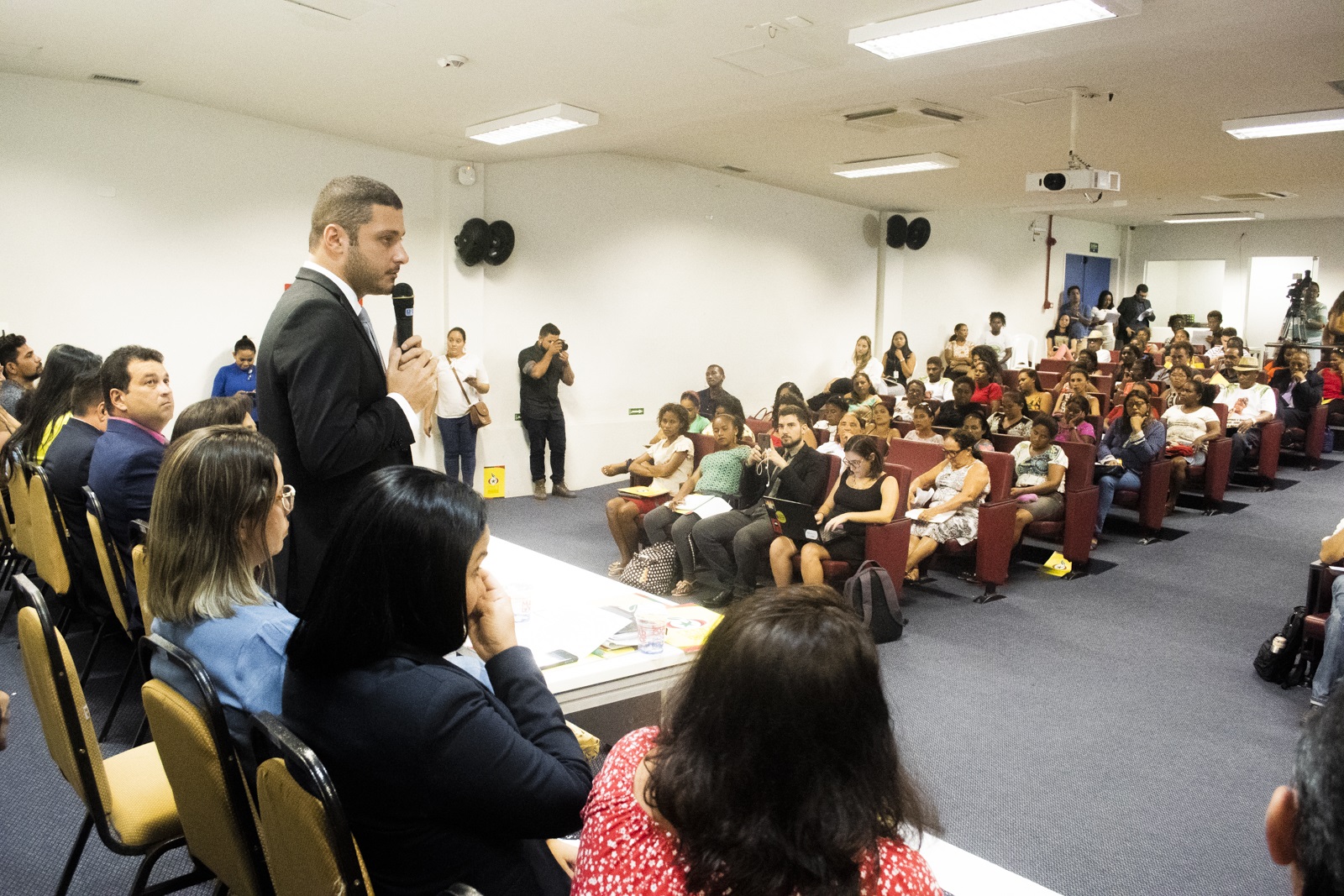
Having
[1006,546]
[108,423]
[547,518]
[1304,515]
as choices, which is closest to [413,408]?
[108,423]

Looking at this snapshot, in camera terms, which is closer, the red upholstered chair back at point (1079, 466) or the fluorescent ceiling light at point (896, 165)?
the red upholstered chair back at point (1079, 466)

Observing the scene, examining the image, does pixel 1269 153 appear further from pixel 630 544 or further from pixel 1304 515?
pixel 630 544

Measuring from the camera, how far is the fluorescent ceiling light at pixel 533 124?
19.1 ft

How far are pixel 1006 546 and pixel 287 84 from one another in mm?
4820

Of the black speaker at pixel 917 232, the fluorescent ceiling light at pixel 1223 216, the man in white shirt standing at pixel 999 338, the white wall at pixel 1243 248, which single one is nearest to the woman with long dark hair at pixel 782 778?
the black speaker at pixel 917 232

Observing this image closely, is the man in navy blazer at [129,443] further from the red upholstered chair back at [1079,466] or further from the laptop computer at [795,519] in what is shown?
the red upholstered chair back at [1079,466]

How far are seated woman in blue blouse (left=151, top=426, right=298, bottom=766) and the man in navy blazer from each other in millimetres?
1248

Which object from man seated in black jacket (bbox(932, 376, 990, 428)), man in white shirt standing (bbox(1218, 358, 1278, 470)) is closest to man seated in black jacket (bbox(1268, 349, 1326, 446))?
man in white shirt standing (bbox(1218, 358, 1278, 470))

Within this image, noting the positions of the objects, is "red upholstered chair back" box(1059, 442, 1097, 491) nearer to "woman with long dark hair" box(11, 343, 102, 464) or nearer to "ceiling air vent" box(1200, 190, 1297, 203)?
"woman with long dark hair" box(11, 343, 102, 464)

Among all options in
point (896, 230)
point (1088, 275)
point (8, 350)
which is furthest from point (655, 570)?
point (1088, 275)

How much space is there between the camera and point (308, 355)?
5.66ft

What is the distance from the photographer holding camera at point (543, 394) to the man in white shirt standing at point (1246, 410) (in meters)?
5.69

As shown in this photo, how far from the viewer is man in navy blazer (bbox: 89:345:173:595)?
116 inches

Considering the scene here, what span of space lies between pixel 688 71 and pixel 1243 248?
13.7 m
